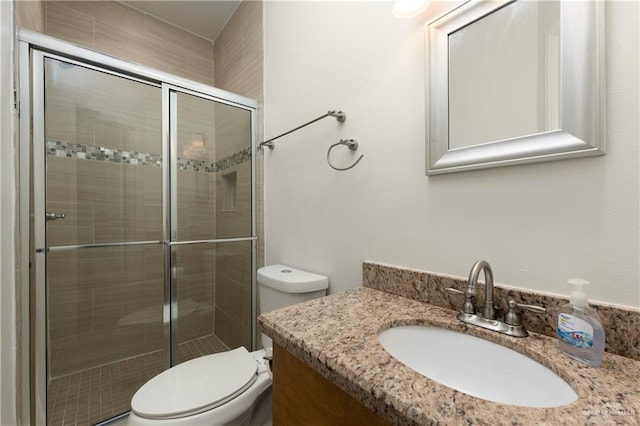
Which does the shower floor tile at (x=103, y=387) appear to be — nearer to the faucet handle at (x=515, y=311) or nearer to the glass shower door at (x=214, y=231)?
the glass shower door at (x=214, y=231)

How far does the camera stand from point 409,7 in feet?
2.78

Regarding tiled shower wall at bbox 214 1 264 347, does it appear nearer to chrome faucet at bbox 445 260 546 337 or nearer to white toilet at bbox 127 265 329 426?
white toilet at bbox 127 265 329 426

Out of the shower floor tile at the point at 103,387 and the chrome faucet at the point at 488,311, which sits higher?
the chrome faucet at the point at 488,311

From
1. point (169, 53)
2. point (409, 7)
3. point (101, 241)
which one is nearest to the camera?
point (409, 7)

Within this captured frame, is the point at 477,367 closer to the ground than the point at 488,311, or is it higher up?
closer to the ground

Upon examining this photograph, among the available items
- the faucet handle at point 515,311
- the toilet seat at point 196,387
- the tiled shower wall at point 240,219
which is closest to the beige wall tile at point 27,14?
the tiled shower wall at point 240,219

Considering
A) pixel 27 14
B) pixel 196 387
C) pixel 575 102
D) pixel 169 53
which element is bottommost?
pixel 196 387

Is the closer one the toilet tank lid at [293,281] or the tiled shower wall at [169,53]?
the toilet tank lid at [293,281]

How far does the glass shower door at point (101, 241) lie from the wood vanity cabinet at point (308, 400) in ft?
→ 4.17

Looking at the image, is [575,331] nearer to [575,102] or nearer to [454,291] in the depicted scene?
[454,291]

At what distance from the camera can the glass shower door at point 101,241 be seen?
4.44 feet

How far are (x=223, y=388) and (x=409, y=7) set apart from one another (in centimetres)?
145

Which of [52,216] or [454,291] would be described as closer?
[454,291]

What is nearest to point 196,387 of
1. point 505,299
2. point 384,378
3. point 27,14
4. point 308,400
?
point 308,400
